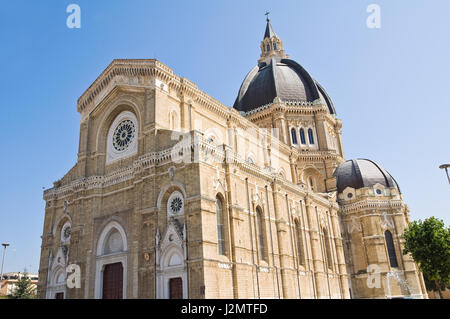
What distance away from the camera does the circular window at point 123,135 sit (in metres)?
30.4

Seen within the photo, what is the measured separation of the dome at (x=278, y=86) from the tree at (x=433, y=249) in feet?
77.5

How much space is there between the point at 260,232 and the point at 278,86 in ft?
95.0

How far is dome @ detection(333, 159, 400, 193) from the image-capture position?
4659cm

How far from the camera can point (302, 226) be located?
35312mm

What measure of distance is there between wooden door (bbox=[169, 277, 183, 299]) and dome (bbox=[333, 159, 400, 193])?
2984 centimetres

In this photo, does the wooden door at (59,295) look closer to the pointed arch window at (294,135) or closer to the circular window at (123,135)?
the circular window at (123,135)

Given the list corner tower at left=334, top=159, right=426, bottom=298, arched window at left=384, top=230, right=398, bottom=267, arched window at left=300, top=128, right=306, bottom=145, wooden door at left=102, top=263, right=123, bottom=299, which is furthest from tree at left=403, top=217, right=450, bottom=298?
wooden door at left=102, top=263, right=123, bottom=299

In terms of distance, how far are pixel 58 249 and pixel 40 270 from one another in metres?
2.52

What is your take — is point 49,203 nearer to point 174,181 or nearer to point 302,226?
point 174,181

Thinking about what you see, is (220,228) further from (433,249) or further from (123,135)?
(433,249)

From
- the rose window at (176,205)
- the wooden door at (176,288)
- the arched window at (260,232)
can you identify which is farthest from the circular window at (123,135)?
the wooden door at (176,288)

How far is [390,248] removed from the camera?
43.3 m

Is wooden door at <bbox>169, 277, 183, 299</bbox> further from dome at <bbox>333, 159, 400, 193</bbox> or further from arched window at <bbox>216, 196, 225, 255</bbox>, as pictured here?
dome at <bbox>333, 159, 400, 193</bbox>

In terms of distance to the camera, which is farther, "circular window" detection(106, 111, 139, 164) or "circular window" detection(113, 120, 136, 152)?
"circular window" detection(113, 120, 136, 152)
